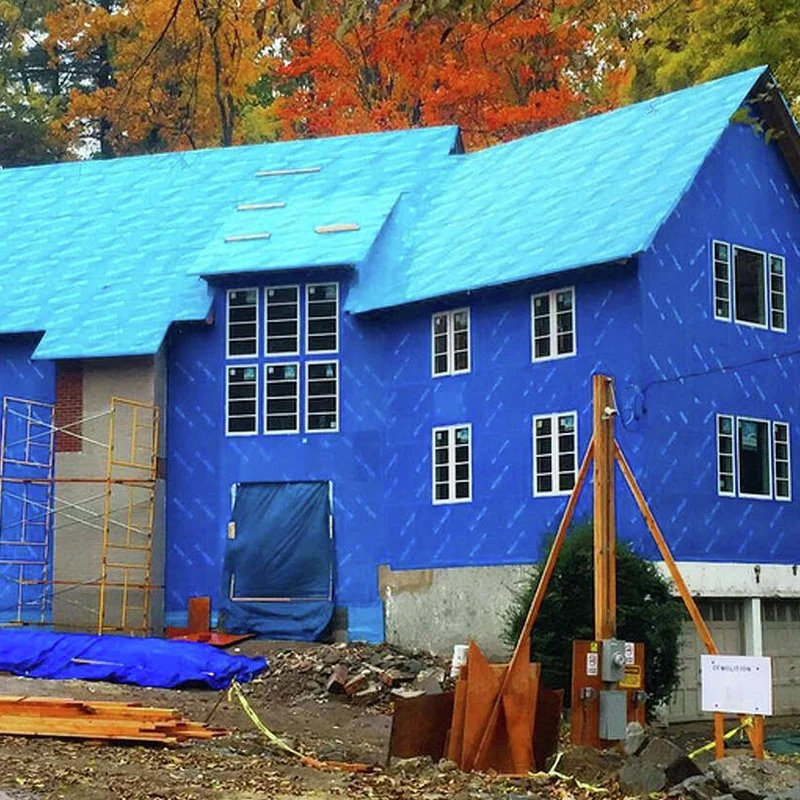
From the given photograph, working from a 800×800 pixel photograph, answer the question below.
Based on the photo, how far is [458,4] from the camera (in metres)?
14.0

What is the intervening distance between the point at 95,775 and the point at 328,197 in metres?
21.0

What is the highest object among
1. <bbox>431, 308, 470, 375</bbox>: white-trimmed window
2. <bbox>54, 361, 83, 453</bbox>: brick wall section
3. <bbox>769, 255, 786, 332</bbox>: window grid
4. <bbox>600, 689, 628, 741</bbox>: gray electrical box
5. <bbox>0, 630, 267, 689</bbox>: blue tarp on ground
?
<bbox>769, 255, 786, 332</bbox>: window grid

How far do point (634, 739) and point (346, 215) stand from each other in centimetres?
1784

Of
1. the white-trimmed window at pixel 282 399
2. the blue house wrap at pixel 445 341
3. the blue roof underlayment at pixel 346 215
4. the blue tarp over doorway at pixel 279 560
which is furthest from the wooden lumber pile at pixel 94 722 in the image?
the white-trimmed window at pixel 282 399

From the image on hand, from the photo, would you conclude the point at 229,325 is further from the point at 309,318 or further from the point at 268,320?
the point at 309,318

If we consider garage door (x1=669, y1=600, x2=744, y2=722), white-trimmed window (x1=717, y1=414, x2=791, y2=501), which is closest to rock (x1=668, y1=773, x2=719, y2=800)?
garage door (x1=669, y1=600, x2=744, y2=722)

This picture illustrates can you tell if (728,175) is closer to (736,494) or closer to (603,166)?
(603,166)

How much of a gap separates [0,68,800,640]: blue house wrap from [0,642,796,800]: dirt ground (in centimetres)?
579

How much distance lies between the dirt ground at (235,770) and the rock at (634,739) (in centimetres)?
171

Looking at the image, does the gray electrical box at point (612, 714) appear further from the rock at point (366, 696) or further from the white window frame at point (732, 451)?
the white window frame at point (732, 451)

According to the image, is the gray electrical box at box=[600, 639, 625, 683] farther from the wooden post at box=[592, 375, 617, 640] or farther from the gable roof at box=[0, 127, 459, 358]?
the gable roof at box=[0, 127, 459, 358]

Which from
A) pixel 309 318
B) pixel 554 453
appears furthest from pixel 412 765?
pixel 309 318

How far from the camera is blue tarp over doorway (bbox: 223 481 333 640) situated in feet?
108

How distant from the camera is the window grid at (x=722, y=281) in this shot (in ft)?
101
